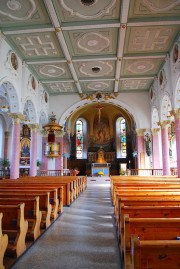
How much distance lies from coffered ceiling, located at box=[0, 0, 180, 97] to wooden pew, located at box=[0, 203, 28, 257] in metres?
7.24

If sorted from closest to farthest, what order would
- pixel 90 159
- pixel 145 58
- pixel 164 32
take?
1. pixel 164 32
2. pixel 145 58
3. pixel 90 159

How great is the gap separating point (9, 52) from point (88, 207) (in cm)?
821

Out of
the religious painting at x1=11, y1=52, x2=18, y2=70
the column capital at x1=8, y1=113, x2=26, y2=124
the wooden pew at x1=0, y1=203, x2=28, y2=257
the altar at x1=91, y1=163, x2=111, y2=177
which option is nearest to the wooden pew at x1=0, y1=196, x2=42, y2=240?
the wooden pew at x1=0, y1=203, x2=28, y2=257

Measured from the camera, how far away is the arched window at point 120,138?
26.0 m

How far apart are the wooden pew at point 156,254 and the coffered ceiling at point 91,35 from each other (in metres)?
8.27

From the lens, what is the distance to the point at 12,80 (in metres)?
11.0

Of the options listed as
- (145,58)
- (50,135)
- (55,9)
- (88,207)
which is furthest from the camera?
(50,135)

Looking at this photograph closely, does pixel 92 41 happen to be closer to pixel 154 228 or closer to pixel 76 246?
pixel 76 246

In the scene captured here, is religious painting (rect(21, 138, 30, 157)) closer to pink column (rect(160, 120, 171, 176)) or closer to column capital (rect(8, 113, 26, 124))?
column capital (rect(8, 113, 26, 124))

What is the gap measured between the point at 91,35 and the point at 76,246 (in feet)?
29.5


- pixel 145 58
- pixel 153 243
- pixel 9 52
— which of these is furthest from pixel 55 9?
pixel 153 243

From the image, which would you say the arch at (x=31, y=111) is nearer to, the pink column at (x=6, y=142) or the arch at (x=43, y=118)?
the arch at (x=43, y=118)

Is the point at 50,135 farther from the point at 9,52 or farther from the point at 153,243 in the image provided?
the point at 153,243

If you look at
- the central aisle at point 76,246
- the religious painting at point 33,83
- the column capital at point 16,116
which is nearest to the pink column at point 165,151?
the religious painting at point 33,83
